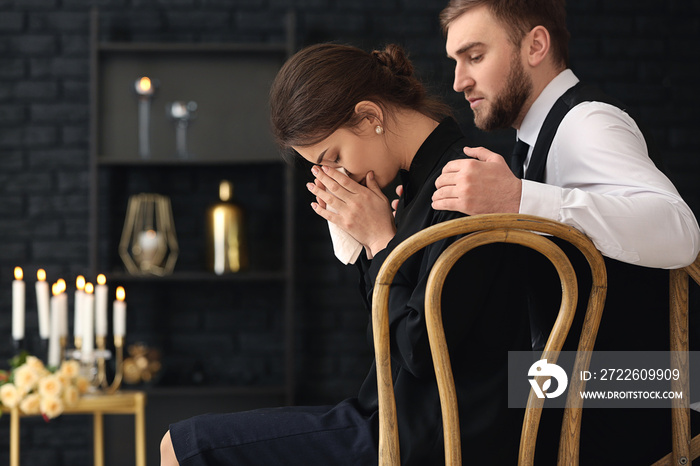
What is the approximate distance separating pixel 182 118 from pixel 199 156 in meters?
0.19

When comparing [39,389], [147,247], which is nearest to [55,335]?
[39,389]

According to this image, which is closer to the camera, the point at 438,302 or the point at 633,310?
the point at 438,302

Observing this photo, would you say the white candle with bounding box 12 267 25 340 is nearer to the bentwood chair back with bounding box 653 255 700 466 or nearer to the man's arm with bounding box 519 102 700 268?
the man's arm with bounding box 519 102 700 268

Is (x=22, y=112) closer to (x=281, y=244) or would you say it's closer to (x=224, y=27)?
(x=224, y=27)

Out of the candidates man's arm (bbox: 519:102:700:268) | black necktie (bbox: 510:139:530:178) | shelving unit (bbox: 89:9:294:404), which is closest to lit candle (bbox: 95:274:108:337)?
shelving unit (bbox: 89:9:294:404)

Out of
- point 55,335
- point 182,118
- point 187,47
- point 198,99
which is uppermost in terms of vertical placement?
point 187,47

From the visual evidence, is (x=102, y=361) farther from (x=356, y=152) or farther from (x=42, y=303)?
(x=356, y=152)

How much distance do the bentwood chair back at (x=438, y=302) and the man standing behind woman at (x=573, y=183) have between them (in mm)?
79

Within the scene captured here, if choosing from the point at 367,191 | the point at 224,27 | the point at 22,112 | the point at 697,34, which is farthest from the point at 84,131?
the point at 697,34

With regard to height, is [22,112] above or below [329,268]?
above

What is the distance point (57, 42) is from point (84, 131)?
411mm

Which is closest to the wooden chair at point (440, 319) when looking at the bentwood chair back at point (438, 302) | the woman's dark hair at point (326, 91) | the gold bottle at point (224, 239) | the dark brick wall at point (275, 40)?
the bentwood chair back at point (438, 302)

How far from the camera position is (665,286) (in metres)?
1.22

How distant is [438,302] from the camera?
95 centimetres
